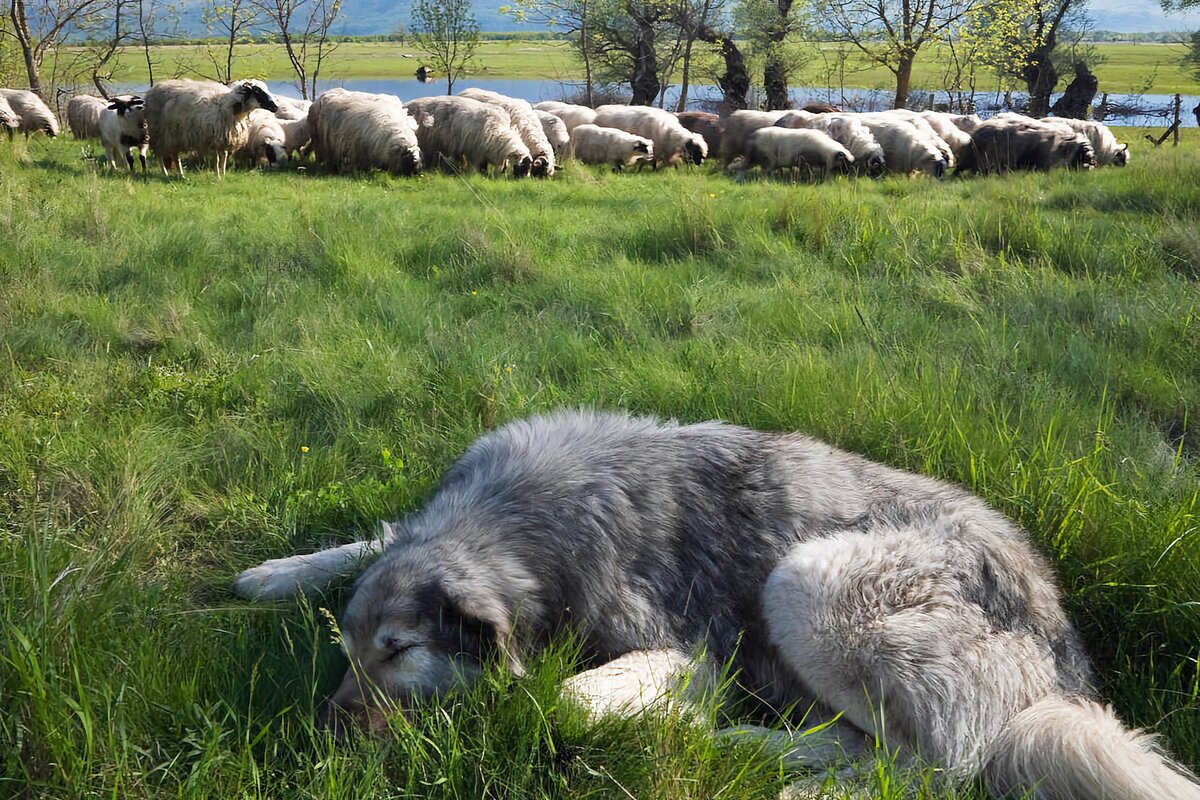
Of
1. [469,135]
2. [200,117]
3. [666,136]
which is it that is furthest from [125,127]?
[666,136]

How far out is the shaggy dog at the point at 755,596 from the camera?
93.6 inches

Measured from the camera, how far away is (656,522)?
111 inches

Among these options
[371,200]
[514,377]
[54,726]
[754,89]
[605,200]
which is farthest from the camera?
[754,89]

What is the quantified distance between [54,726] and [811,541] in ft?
7.08

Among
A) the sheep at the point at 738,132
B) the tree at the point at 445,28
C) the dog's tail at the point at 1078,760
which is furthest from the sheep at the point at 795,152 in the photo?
the tree at the point at 445,28

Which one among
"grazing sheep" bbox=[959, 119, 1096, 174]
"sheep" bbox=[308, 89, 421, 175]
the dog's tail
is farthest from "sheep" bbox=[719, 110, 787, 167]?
the dog's tail

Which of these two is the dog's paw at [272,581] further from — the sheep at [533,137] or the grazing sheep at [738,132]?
the grazing sheep at [738,132]

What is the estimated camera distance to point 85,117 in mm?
22250

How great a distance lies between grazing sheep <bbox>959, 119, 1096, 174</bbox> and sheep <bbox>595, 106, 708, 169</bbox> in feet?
21.4

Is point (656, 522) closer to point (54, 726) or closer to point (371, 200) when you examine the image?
point (54, 726)

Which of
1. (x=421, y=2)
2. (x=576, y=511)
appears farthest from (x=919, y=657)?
(x=421, y=2)

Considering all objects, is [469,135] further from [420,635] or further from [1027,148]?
[420,635]

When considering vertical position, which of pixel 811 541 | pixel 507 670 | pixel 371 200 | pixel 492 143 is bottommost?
pixel 507 670

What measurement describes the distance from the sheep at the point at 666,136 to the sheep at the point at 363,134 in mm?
7352
